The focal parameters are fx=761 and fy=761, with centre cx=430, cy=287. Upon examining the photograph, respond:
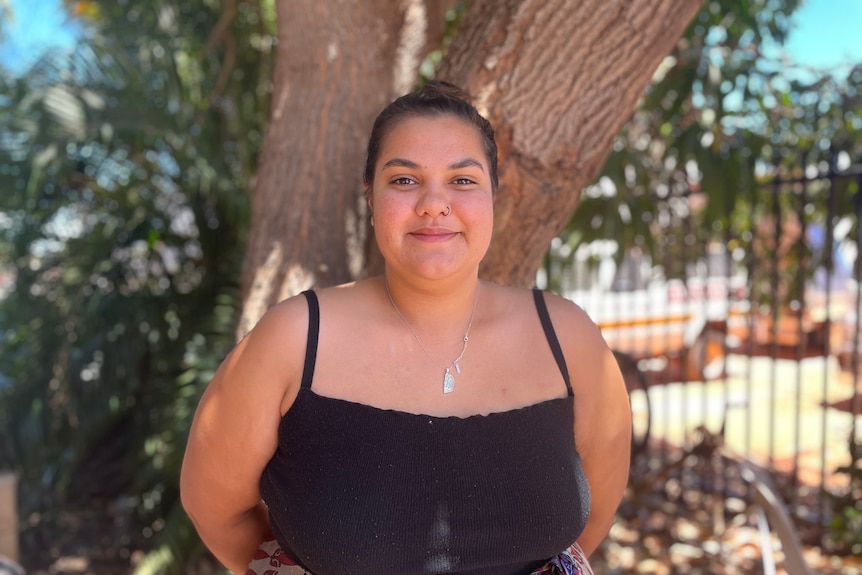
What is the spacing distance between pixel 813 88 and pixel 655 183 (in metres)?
1.05

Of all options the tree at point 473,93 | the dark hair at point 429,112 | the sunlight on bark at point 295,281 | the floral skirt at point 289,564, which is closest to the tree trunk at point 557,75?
the tree at point 473,93

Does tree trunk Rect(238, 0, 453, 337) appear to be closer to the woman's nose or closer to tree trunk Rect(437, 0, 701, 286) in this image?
tree trunk Rect(437, 0, 701, 286)

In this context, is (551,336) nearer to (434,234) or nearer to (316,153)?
(434,234)

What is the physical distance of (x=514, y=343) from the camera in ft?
5.83

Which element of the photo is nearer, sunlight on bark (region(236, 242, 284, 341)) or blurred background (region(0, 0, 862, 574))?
sunlight on bark (region(236, 242, 284, 341))

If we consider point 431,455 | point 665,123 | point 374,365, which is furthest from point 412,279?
point 665,123

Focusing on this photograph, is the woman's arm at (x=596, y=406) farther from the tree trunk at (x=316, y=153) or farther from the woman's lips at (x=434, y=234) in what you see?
the tree trunk at (x=316, y=153)

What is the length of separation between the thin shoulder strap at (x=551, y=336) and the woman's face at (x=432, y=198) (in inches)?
9.1

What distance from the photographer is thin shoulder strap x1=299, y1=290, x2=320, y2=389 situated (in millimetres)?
1602

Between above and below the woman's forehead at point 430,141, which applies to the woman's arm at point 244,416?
below

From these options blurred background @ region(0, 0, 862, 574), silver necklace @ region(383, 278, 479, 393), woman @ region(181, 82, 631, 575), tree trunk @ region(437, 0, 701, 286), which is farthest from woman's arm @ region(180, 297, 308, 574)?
blurred background @ region(0, 0, 862, 574)

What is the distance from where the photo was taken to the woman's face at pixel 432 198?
1.60 metres

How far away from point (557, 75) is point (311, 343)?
1.01m

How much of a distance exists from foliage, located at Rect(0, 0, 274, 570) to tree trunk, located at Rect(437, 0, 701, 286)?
88.6 inches
